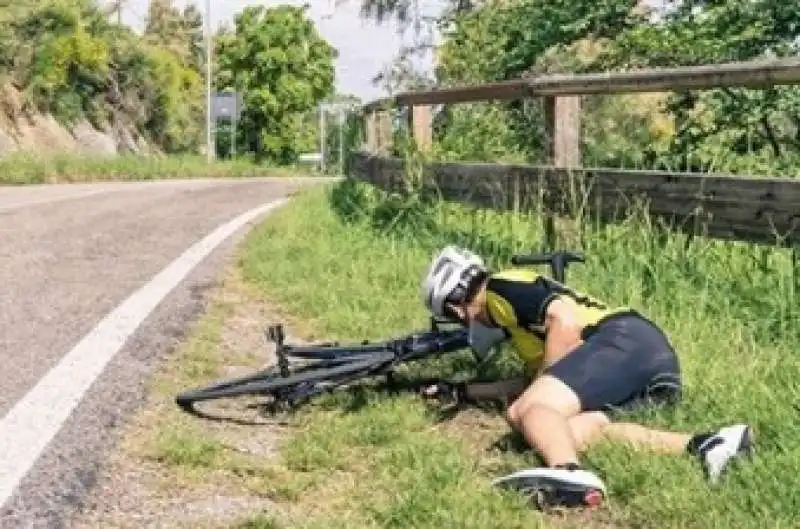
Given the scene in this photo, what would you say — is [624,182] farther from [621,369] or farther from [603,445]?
[603,445]

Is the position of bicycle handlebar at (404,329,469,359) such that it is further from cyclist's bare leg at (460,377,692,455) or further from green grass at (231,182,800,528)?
cyclist's bare leg at (460,377,692,455)

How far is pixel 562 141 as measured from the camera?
6.28 m

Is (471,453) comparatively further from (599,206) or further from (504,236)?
(504,236)

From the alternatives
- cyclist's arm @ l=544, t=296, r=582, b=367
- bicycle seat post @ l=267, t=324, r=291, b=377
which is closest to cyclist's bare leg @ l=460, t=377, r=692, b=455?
cyclist's arm @ l=544, t=296, r=582, b=367

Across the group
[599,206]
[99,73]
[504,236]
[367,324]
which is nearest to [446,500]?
[367,324]

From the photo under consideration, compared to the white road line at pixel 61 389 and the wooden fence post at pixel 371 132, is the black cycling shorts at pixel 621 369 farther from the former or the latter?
the wooden fence post at pixel 371 132

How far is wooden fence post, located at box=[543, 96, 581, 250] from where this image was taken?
20.6 feet

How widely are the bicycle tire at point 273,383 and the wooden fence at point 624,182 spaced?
5.05 ft

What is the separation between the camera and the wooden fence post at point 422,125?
30.7 ft

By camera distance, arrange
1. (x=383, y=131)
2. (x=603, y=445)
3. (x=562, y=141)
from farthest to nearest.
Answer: (x=383, y=131) < (x=562, y=141) < (x=603, y=445)

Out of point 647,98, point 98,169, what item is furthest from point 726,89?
point 98,169

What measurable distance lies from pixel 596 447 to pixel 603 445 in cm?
2

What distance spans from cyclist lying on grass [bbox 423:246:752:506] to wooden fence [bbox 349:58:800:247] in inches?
33.5

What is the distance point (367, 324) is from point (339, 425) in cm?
158
